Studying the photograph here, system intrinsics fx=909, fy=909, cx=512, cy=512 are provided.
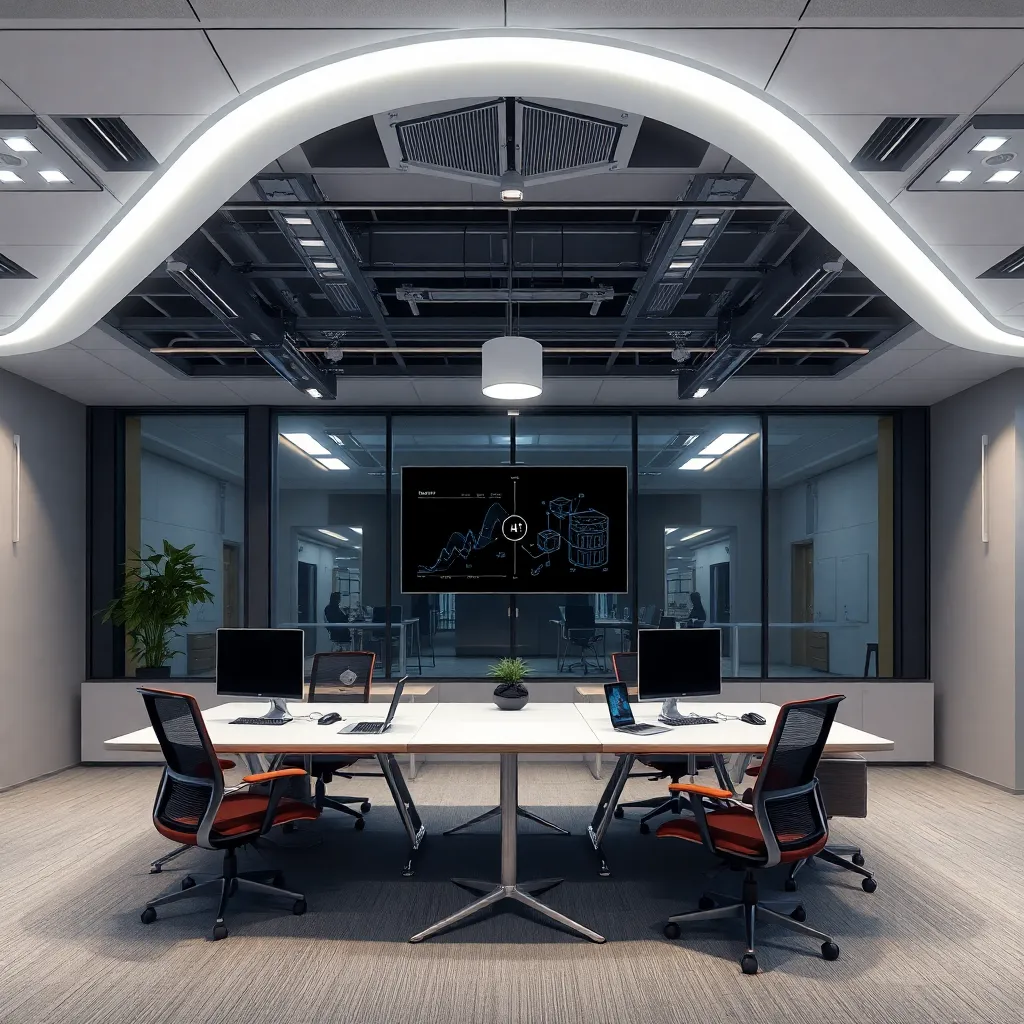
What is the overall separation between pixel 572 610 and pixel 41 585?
4823 millimetres

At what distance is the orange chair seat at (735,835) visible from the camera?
148 inches

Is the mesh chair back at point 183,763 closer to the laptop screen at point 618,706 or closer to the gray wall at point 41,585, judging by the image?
the laptop screen at point 618,706

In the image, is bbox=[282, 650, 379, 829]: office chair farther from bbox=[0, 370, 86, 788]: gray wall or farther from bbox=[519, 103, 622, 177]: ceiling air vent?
bbox=[519, 103, 622, 177]: ceiling air vent

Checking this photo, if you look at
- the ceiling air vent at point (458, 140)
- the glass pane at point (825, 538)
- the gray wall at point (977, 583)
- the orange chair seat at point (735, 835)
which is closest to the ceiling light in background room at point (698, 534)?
the glass pane at point (825, 538)

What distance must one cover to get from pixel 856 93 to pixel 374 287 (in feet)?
10.4

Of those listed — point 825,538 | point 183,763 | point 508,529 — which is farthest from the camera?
point 825,538

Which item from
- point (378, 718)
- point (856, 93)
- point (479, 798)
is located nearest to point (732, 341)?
point (856, 93)

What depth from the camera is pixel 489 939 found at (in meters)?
3.98

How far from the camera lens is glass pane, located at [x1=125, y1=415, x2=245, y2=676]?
8.44 meters

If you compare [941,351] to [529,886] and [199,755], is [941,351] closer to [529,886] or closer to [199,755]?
[529,886]

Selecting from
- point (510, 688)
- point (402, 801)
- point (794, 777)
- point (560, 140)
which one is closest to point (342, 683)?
point (402, 801)

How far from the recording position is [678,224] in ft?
14.0

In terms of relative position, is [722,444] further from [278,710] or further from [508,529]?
[278,710]

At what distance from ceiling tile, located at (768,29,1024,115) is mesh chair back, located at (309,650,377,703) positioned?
433 centimetres
